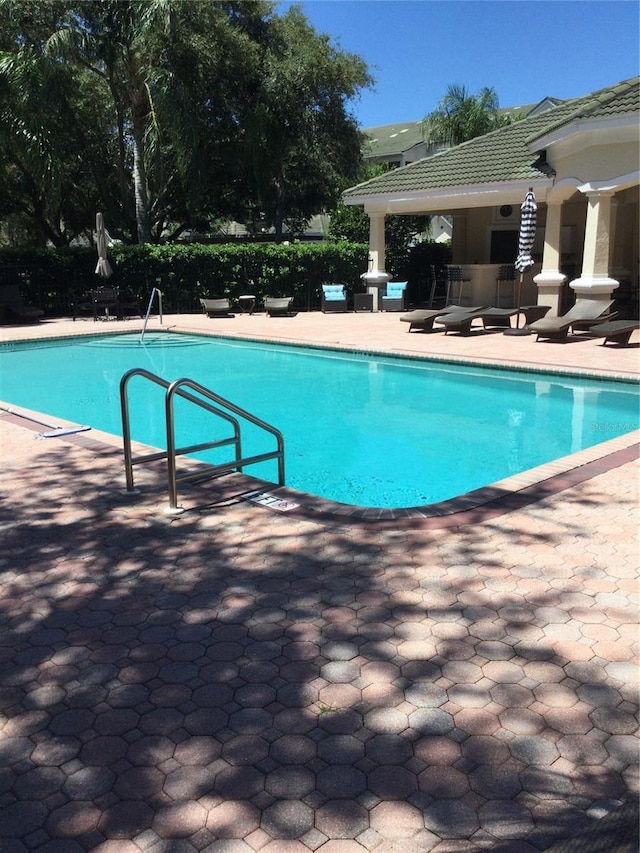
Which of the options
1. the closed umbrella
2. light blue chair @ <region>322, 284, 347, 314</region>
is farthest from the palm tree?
the closed umbrella

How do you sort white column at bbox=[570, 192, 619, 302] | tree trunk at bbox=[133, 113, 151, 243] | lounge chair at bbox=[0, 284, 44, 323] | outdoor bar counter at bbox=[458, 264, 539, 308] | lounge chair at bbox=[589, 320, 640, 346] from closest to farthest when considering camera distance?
1. lounge chair at bbox=[589, 320, 640, 346]
2. white column at bbox=[570, 192, 619, 302]
3. lounge chair at bbox=[0, 284, 44, 323]
4. outdoor bar counter at bbox=[458, 264, 539, 308]
5. tree trunk at bbox=[133, 113, 151, 243]

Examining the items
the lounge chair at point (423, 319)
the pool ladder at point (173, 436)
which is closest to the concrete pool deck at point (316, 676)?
the pool ladder at point (173, 436)

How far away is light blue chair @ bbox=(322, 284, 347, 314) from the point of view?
23.3 m

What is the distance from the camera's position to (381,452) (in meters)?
8.91

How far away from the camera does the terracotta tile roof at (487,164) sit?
60.7 feet

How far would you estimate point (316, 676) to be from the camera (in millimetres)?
3377

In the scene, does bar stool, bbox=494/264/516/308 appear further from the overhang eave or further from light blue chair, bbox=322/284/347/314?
light blue chair, bbox=322/284/347/314

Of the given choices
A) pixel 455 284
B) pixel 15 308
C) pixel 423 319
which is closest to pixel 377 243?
pixel 455 284

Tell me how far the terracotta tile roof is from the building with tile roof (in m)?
0.04

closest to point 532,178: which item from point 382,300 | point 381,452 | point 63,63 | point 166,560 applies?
point 382,300

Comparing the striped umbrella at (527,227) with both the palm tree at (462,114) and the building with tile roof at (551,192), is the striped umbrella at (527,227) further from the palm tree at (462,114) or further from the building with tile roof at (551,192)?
the palm tree at (462,114)

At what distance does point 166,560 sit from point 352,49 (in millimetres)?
29601

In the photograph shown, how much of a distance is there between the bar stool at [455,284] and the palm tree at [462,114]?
1406 centimetres

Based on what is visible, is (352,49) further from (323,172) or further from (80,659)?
(80,659)
